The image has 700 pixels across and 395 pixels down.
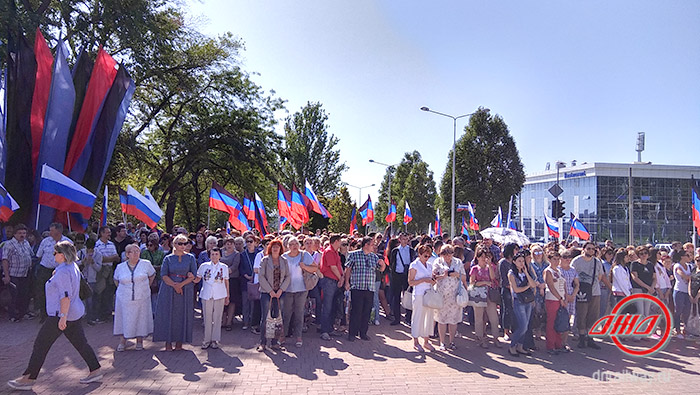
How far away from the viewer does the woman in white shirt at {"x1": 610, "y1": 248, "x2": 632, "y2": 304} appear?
953 cm

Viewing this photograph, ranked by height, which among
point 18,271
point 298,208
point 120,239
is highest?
point 298,208

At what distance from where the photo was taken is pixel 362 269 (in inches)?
351

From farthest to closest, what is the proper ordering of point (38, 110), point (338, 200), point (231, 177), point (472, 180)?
1. point (338, 200)
2. point (472, 180)
3. point (231, 177)
4. point (38, 110)

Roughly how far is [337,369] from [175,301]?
2.84 metres

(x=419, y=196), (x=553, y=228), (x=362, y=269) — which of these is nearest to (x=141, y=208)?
(x=362, y=269)

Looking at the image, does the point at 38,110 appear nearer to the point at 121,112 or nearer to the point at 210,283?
the point at 121,112

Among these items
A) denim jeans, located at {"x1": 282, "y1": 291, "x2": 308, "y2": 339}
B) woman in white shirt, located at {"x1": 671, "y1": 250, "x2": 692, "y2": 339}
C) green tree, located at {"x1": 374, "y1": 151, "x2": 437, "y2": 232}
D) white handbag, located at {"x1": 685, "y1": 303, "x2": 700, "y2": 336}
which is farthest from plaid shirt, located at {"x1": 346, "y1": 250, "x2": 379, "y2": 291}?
green tree, located at {"x1": 374, "y1": 151, "x2": 437, "y2": 232}

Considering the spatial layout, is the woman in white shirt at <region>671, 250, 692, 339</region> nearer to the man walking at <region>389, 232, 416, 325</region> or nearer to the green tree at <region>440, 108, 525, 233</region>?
the man walking at <region>389, 232, 416, 325</region>

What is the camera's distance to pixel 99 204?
25000mm

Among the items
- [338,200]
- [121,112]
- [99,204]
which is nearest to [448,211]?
[338,200]

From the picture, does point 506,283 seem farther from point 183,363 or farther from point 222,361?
point 183,363

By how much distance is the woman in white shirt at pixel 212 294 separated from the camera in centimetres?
798

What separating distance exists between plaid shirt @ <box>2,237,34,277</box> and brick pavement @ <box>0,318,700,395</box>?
1424 millimetres

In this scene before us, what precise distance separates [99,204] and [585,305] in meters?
23.5
